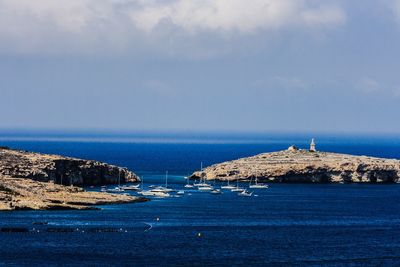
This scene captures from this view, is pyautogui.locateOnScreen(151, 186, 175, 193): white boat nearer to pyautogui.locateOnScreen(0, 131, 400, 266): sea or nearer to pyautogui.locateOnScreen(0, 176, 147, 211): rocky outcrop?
pyautogui.locateOnScreen(0, 131, 400, 266): sea

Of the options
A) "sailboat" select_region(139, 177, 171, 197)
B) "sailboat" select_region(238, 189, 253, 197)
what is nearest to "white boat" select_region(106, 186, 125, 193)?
"sailboat" select_region(139, 177, 171, 197)

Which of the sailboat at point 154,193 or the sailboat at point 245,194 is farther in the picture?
the sailboat at point 245,194

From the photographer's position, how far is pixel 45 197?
160750 millimetres

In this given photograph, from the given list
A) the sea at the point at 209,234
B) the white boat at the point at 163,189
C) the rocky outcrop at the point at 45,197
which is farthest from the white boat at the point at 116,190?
the sea at the point at 209,234

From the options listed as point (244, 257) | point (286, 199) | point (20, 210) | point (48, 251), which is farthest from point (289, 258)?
point (286, 199)

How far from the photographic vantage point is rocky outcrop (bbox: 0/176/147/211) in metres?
154

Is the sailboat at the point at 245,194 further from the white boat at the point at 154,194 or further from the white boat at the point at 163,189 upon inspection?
the white boat at the point at 154,194

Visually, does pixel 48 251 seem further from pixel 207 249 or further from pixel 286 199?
pixel 286 199

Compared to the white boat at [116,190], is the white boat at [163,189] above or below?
above

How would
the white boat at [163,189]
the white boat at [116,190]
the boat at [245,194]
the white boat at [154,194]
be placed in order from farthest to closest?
the white boat at [116,190] → the white boat at [163,189] → the boat at [245,194] → the white boat at [154,194]

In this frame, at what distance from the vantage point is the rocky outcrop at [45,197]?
15412 centimetres

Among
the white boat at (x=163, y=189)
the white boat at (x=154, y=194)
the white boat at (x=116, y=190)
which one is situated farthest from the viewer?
the white boat at (x=116, y=190)

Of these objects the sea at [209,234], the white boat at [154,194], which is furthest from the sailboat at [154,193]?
the sea at [209,234]

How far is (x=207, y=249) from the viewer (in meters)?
116
